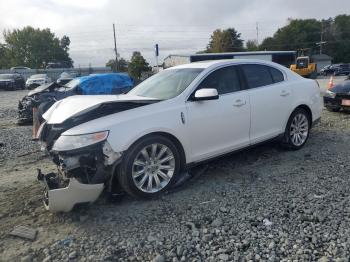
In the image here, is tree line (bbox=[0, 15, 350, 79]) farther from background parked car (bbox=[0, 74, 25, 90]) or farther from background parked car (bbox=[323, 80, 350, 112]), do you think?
background parked car (bbox=[323, 80, 350, 112])

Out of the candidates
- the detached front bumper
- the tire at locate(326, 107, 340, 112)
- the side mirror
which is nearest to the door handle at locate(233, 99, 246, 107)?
the side mirror

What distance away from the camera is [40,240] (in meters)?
3.43

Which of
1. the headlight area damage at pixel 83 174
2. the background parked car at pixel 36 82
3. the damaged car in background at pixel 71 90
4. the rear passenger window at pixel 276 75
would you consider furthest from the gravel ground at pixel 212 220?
the background parked car at pixel 36 82

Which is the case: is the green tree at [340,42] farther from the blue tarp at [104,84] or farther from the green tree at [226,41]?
the blue tarp at [104,84]

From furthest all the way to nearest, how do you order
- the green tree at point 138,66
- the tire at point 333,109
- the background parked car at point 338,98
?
the green tree at point 138,66 → the tire at point 333,109 → the background parked car at point 338,98

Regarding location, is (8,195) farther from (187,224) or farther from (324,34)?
(324,34)

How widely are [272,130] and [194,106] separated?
5.47 feet

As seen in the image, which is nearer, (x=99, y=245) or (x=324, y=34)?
(x=99, y=245)

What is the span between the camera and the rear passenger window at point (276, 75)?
5573 millimetres

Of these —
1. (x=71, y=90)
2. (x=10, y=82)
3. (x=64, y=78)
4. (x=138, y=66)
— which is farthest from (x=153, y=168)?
(x=138, y=66)

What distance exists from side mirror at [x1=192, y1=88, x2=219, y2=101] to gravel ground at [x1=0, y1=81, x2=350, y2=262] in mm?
1153

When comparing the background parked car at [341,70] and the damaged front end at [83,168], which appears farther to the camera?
the background parked car at [341,70]

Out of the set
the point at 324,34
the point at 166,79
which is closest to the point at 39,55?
the point at 324,34

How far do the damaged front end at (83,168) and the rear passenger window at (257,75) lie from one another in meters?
2.47
